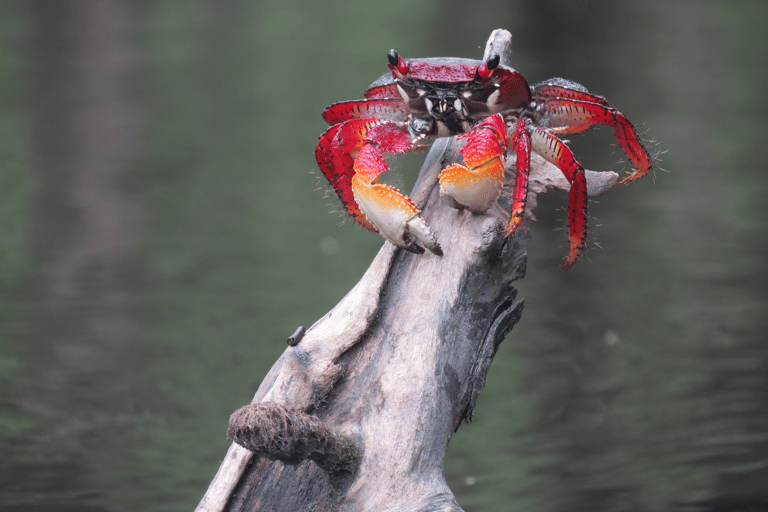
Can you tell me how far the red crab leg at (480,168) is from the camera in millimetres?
2047

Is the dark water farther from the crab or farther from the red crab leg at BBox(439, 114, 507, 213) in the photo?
the red crab leg at BBox(439, 114, 507, 213)

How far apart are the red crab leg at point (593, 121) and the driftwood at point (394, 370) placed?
25cm

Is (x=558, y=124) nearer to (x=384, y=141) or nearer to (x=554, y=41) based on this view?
(x=384, y=141)

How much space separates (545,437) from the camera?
467cm

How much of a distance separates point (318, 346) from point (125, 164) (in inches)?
339

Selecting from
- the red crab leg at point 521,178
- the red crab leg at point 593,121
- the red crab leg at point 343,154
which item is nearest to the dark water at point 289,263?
the red crab leg at point 593,121

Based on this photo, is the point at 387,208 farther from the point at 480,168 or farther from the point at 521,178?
the point at 521,178

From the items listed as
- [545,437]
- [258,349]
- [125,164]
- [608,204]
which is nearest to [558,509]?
[545,437]

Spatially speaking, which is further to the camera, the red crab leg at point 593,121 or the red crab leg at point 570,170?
the red crab leg at point 593,121

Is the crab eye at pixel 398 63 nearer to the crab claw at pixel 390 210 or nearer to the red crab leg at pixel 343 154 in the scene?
the red crab leg at pixel 343 154

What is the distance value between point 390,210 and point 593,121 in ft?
2.45

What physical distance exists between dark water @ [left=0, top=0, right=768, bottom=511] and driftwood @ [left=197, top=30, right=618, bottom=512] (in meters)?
0.65

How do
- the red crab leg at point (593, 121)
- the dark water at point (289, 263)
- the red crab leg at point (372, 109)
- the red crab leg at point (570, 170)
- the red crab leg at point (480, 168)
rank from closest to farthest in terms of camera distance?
1. the red crab leg at point (480, 168)
2. the red crab leg at point (570, 170)
3. the red crab leg at point (593, 121)
4. the red crab leg at point (372, 109)
5. the dark water at point (289, 263)

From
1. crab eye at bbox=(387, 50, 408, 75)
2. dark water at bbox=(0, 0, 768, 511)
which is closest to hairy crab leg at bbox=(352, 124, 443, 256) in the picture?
crab eye at bbox=(387, 50, 408, 75)
